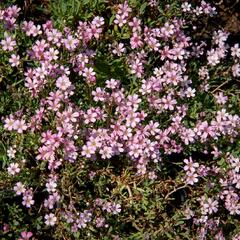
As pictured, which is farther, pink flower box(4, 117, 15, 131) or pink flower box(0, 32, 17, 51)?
pink flower box(0, 32, 17, 51)

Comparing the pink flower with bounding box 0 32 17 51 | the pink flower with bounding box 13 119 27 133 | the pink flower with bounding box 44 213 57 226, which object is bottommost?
the pink flower with bounding box 44 213 57 226

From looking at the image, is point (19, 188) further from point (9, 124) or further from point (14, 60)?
point (14, 60)

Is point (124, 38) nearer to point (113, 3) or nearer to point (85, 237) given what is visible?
point (113, 3)

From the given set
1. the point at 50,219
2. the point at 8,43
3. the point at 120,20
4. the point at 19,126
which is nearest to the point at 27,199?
the point at 50,219

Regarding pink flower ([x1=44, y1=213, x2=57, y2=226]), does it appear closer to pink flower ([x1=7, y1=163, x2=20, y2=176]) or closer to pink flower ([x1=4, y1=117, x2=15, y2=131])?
pink flower ([x1=7, y1=163, x2=20, y2=176])

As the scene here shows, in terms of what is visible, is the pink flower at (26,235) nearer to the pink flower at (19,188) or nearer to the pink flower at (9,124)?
the pink flower at (19,188)

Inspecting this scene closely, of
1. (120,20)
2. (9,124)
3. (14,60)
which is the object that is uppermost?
(120,20)

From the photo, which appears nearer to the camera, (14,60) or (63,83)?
(63,83)

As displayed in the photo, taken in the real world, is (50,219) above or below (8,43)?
below

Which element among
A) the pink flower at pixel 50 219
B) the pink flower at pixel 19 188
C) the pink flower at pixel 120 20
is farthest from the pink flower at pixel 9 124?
the pink flower at pixel 120 20

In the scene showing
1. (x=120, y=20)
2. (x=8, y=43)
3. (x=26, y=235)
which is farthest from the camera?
(x=120, y=20)

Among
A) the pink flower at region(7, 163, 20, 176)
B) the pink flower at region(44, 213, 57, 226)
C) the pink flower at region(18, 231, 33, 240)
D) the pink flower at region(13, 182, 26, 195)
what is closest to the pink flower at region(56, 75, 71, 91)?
the pink flower at region(7, 163, 20, 176)
